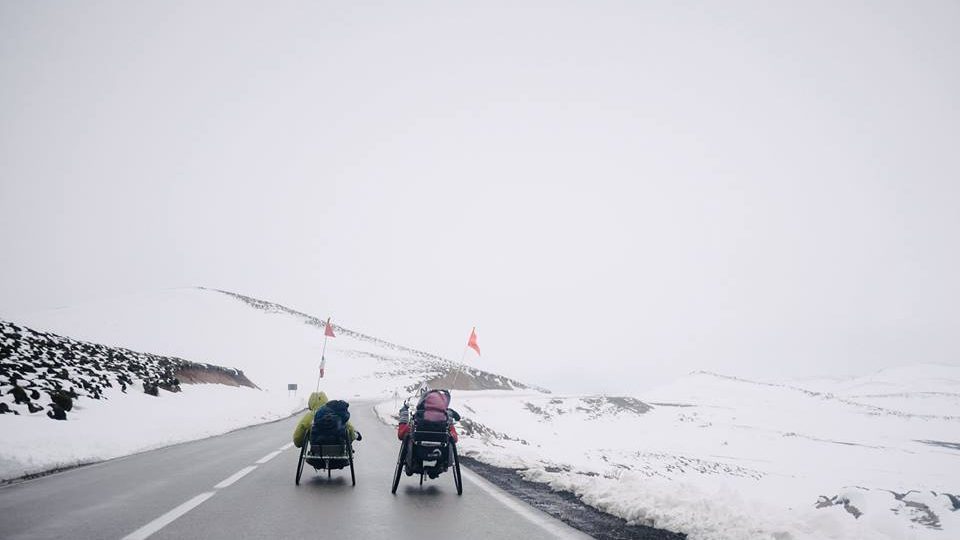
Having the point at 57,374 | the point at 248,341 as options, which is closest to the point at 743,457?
the point at 57,374

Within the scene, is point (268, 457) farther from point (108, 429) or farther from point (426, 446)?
point (426, 446)

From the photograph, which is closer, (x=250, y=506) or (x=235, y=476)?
(x=250, y=506)

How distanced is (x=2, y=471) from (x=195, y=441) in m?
8.46

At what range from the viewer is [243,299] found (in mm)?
133625

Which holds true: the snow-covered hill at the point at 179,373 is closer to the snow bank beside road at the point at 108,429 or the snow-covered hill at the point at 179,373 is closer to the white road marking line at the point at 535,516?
the snow bank beside road at the point at 108,429

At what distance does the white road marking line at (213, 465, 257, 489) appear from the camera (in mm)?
8703

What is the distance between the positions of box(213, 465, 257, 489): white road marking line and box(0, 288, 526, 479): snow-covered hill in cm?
341

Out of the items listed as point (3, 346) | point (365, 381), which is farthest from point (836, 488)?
point (365, 381)

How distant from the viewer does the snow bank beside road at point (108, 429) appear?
1041 cm

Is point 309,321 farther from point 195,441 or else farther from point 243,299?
point 195,441

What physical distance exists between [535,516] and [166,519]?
4.23m

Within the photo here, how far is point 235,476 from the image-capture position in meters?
9.72

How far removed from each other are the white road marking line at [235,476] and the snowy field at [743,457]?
5.03 meters

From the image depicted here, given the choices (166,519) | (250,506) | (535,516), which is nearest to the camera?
(166,519)
